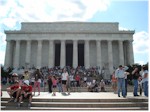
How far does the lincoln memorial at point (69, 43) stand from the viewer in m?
55.2

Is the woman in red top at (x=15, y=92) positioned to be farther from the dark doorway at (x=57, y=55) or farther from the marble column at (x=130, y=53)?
the marble column at (x=130, y=53)

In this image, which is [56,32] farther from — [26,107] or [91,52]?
[26,107]

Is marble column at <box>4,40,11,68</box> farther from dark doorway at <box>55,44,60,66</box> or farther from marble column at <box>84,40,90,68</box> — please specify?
marble column at <box>84,40,90,68</box>

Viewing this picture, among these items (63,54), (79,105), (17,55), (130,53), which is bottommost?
(79,105)

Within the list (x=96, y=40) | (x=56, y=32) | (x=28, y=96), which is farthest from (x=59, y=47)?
(x=28, y=96)

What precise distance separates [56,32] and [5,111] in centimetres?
4590

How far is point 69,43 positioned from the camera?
59531 millimetres

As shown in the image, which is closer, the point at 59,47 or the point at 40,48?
the point at 40,48

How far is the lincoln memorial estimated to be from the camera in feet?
181

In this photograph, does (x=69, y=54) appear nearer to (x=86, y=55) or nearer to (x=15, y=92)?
(x=86, y=55)

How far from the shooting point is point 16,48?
56000 millimetres

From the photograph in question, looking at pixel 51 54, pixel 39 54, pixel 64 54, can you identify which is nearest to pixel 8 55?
pixel 39 54

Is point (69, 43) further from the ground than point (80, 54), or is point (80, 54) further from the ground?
point (69, 43)

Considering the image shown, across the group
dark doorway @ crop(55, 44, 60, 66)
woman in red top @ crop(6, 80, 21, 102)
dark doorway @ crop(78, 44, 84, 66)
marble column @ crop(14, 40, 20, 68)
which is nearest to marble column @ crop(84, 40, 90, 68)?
dark doorway @ crop(78, 44, 84, 66)
